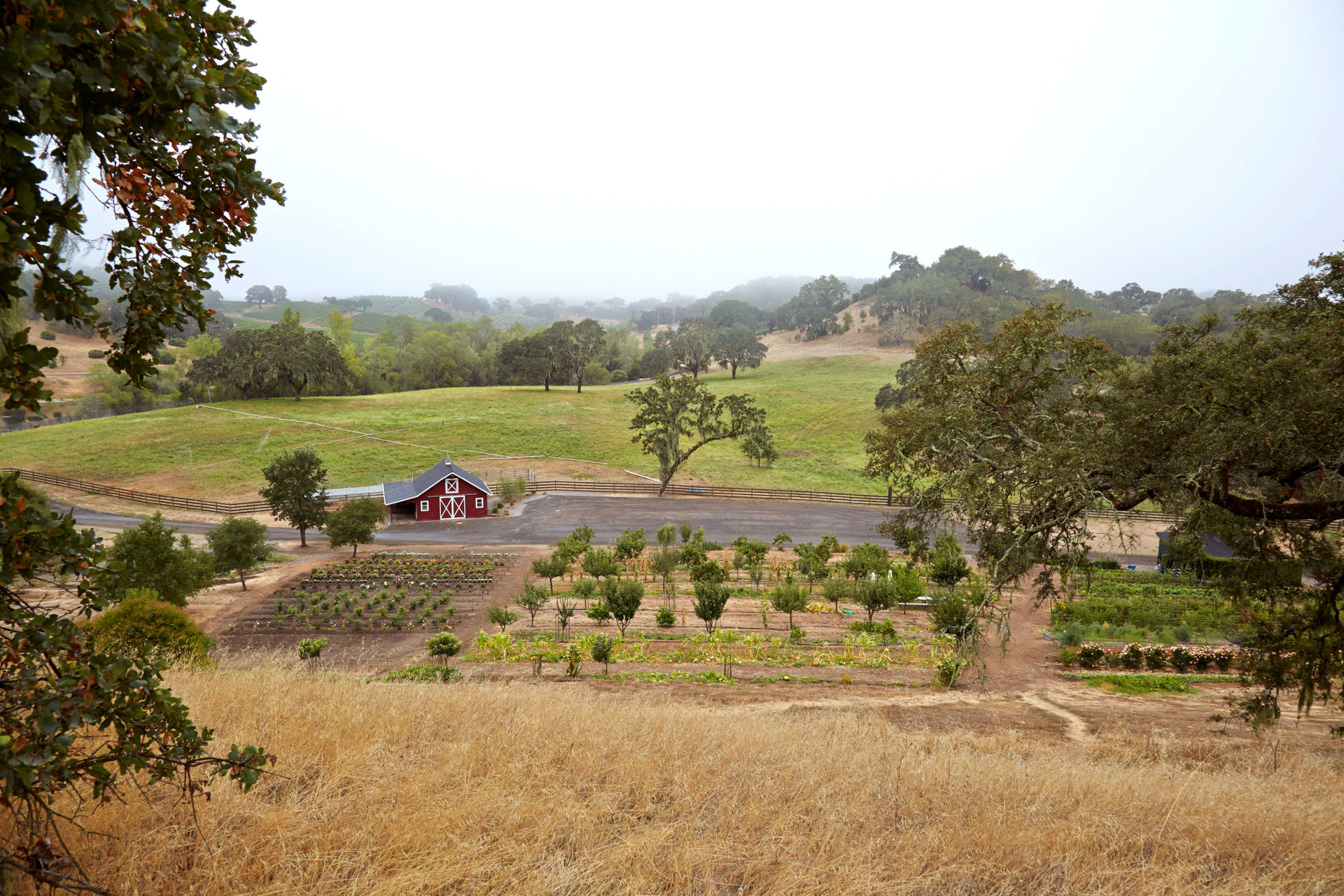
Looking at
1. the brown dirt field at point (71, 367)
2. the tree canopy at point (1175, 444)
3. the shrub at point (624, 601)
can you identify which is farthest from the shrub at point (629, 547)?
the brown dirt field at point (71, 367)

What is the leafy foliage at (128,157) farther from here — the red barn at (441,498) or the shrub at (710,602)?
the red barn at (441,498)

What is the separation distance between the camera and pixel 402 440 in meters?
59.1

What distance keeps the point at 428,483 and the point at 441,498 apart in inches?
47.1

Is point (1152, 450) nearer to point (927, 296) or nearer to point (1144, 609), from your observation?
point (1144, 609)

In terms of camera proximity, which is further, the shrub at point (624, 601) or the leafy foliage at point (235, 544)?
the leafy foliage at point (235, 544)

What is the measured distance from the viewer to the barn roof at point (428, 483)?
40156mm

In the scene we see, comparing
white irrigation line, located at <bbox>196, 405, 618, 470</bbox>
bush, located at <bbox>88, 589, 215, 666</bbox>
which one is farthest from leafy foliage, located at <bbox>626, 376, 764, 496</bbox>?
bush, located at <bbox>88, 589, 215, 666</bbox>

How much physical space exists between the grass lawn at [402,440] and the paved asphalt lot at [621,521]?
5.90 metres

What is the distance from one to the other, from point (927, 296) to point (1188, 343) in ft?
408

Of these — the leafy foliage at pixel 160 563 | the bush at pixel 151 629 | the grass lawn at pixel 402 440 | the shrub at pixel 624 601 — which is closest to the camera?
the bush at pixel 151 629

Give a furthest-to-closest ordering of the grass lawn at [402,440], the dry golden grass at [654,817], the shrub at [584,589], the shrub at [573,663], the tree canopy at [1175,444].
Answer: the grass lawn at [402,440]
the shrub at [584,589]
the shrub at [573,663]
the tree canopy at [1175,444]
the dry golden grass at [654,817]

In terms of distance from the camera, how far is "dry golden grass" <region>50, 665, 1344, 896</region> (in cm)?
395

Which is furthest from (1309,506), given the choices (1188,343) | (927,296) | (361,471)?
(927,296)

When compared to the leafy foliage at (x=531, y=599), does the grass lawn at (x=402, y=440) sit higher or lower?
higher
